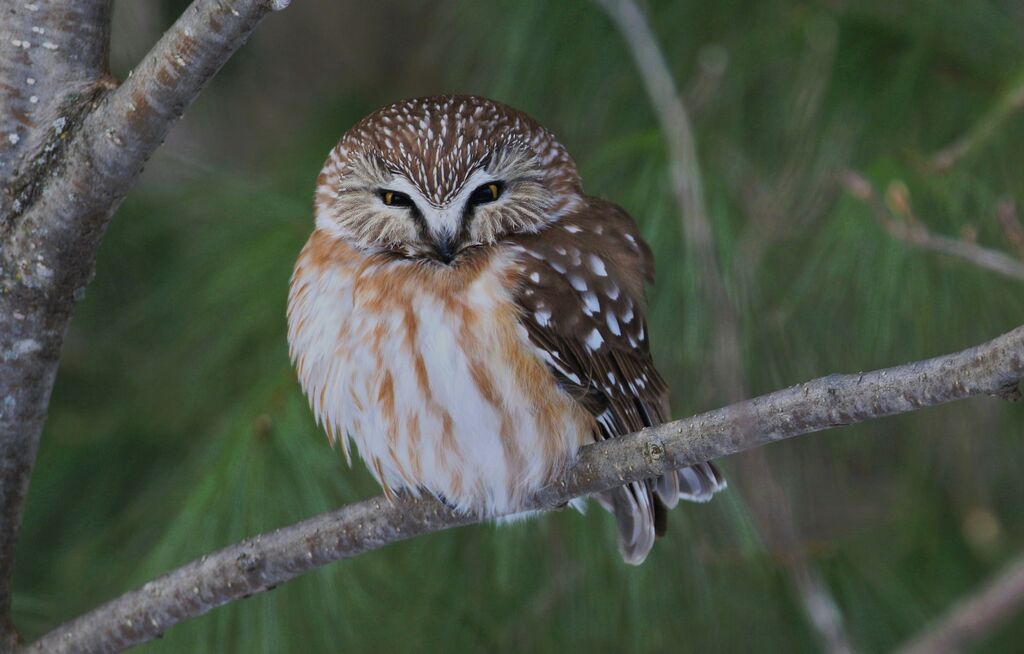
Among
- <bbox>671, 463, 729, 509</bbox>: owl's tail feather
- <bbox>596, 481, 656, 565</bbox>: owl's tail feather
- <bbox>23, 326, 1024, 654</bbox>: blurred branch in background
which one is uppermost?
<bbox>23, 326, 1024, 654</bbox>: blurred branch in background

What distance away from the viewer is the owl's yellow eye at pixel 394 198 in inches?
89.7

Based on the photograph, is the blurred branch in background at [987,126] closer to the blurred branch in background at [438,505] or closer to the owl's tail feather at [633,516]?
the owl's tail feather at [633,516]

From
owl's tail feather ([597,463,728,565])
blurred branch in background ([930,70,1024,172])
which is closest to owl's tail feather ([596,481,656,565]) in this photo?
owl's tail feather ([597,463,728,565])

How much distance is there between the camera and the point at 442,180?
2.22 metres

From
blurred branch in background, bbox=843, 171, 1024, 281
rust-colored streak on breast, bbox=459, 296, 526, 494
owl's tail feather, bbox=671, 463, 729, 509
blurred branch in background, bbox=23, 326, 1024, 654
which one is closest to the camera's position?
blurred branch in background, bbox=23, 326, 1024, 654

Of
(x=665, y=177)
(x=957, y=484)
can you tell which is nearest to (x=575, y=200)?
(x=665, y=177)

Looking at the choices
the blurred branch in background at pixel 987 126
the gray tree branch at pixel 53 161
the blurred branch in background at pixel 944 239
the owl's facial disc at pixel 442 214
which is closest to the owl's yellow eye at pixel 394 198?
the owl's facial disc at pixel 442 214

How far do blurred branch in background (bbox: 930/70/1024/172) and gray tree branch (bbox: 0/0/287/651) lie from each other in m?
1.68

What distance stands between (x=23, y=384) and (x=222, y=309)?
1193 mm

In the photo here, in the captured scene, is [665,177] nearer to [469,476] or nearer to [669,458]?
[469,476]

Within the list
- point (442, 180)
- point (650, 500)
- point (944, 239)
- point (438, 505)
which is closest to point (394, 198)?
point (442, 180)

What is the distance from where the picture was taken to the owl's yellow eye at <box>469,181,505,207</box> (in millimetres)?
2268

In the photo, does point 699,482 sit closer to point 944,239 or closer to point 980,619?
point 944,239

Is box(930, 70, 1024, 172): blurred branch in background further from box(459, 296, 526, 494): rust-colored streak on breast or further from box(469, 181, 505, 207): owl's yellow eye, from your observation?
box(459, 296, 526, 494): rust-colored streak on breast
